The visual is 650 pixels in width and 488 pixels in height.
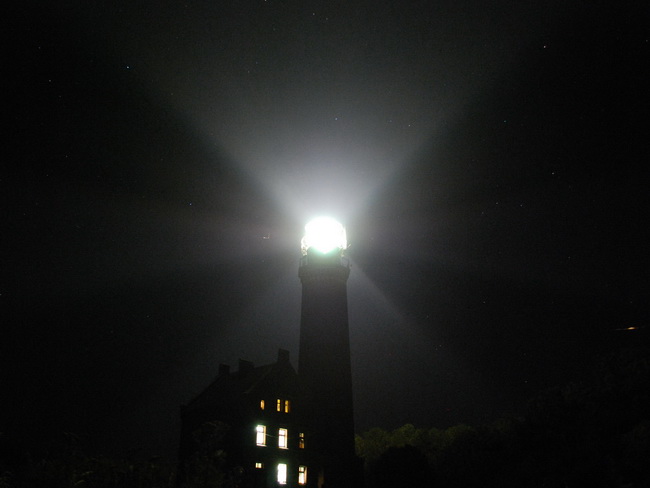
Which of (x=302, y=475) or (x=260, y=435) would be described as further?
(x=302, y=475)

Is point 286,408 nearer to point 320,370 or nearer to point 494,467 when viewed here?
point 320,370

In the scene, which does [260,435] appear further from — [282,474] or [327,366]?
[327,366]

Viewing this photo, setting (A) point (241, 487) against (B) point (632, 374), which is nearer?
(A) point (241, 487)

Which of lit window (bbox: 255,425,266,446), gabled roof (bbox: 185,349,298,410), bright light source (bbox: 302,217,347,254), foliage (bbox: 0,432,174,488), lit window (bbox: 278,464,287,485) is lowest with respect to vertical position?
foliage (bbox: 0,432,174,488)

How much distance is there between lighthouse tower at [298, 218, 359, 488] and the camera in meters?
42.5

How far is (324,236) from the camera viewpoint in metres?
46.8

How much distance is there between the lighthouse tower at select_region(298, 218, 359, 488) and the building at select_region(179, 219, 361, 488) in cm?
7

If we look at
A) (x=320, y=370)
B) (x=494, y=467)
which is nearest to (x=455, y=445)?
(x=494, y=467)

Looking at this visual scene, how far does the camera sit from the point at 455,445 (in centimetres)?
5069

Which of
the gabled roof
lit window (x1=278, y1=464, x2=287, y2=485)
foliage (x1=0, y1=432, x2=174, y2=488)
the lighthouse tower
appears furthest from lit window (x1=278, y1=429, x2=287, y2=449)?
foliage (x1=0, y1=432, x2=174, y2=488)

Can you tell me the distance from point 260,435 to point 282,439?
2.23m

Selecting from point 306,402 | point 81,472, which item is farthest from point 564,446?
point 81,472

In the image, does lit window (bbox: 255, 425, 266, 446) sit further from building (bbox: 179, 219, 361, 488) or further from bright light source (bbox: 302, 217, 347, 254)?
bright light source (bbox: 302, 217, 347, 254)

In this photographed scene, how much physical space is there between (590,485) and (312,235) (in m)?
26.1
